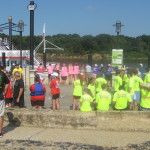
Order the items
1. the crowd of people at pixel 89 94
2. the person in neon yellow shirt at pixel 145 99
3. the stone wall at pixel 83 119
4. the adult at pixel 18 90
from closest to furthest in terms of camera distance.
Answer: the stone wall at pixel 83 119
the crowd of people at pixel 89 94
the person in neon yellow shirt at pixel 145 99
the adult at pixel 18 90

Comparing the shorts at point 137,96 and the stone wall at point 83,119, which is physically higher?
the shorts at point 137,96

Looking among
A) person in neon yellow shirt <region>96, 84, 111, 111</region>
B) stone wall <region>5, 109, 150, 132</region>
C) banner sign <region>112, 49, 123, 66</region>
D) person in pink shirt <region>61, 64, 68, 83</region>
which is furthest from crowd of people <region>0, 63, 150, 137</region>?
person in pink shirt <region>61, 64, 68, 83</region>

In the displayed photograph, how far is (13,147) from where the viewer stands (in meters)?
5.11

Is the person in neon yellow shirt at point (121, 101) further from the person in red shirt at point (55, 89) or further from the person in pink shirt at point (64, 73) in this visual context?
the person in pink shirt at point (64, 73)

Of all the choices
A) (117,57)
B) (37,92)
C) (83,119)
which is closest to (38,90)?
(37,92)

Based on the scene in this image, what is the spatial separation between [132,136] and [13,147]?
99.4 inches

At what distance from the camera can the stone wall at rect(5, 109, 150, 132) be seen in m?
6.21

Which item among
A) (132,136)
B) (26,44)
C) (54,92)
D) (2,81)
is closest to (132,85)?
(54,92)

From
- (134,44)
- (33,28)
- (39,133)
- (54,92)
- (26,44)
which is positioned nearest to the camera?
(39,133)

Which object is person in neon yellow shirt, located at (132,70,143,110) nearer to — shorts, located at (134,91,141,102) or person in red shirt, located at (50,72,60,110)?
shorts, located at (134,91,141,102)

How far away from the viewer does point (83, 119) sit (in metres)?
6.39

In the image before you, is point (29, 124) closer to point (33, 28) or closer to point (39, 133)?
point (39, 133)

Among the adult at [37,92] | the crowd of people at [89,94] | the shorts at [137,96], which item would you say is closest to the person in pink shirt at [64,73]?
the crowd of people at [89,94]

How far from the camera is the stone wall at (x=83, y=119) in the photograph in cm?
621
